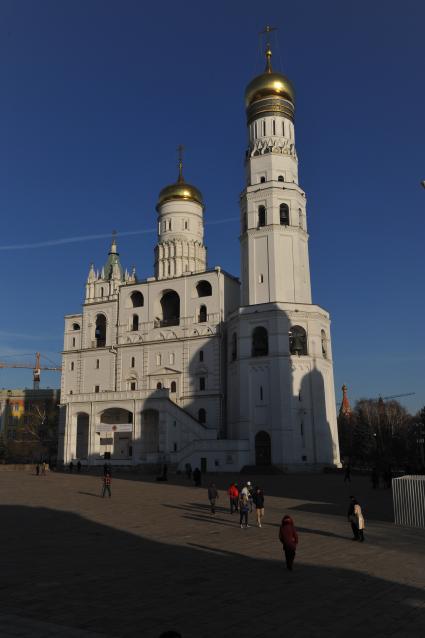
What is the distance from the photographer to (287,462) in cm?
4475

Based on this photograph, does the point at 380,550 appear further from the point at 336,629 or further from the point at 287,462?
the point at 287,462

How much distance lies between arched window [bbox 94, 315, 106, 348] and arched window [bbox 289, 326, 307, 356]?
22.3m

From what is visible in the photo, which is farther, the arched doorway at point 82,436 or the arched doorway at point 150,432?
the arched doorway at point 82,436

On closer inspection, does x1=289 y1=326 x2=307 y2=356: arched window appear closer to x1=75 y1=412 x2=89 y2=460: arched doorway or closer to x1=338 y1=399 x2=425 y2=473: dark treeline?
x1=338 y1=399 x2=425 y2=473: dark treeline

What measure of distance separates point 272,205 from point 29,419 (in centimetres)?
5001

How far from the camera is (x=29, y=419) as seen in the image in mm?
81438

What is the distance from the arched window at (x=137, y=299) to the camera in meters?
59.6

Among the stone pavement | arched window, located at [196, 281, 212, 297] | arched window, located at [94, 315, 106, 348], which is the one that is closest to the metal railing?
the stone pavement

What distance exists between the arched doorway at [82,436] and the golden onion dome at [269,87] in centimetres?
3470

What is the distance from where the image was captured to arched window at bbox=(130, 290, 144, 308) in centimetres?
5962

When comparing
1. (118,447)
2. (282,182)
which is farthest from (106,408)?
(282,182)

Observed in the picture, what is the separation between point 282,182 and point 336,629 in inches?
1893

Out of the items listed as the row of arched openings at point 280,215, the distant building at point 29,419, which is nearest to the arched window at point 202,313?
the row of arched openings at point 280,215

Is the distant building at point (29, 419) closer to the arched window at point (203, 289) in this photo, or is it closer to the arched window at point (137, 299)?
the arched window at point (137, 299)
